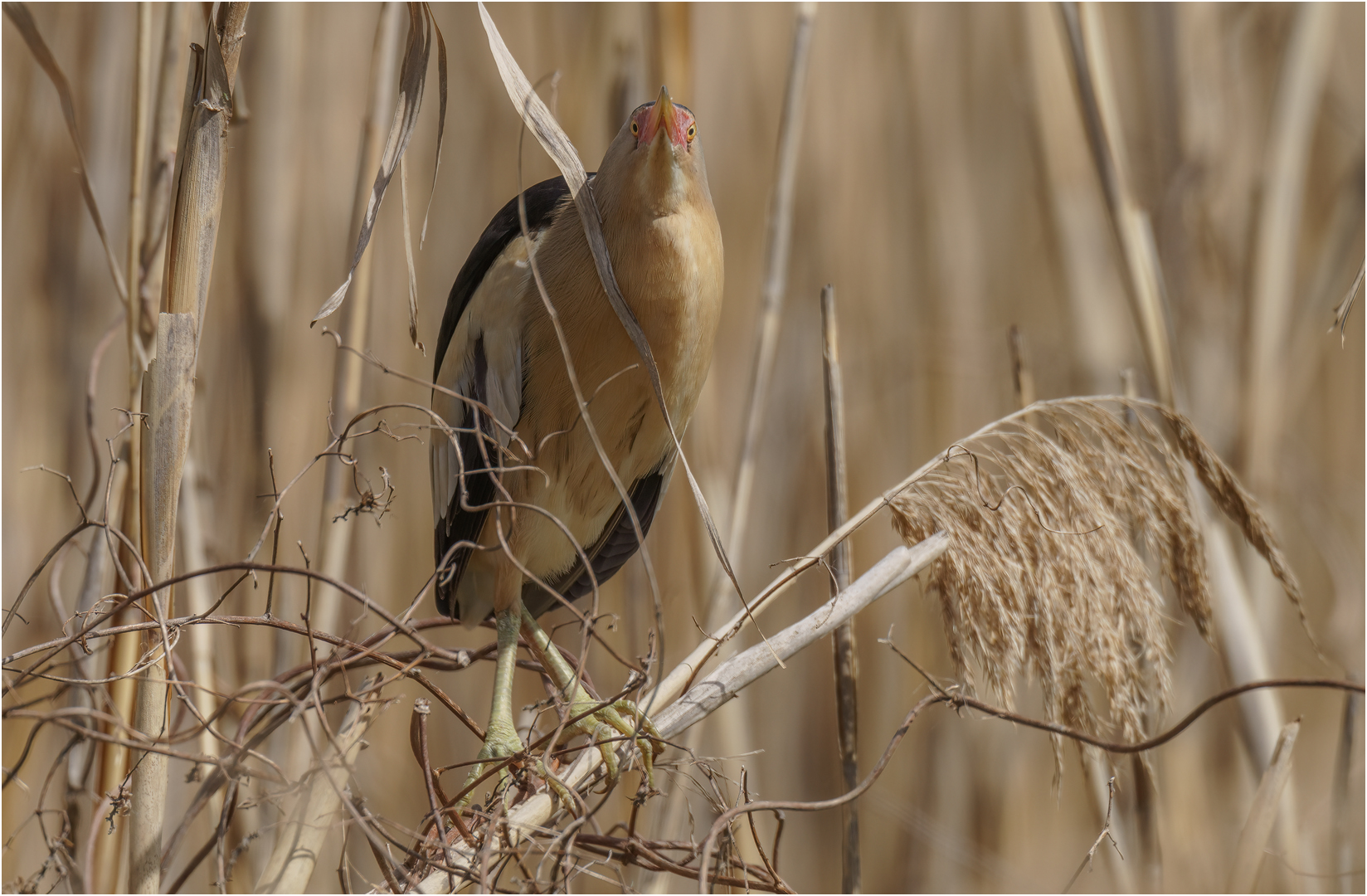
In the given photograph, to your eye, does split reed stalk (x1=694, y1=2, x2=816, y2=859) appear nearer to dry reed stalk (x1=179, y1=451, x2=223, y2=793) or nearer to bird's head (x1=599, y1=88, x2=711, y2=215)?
bird's head (x1=599, y1=88, x2=711, y2=215)

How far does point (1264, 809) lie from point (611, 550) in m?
0.89

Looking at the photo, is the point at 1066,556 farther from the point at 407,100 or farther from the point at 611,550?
the point at 407,100

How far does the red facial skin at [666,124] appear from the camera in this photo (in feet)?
3.40

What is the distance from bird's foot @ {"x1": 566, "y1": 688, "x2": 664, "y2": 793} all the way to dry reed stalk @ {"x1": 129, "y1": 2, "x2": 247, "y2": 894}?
39cm

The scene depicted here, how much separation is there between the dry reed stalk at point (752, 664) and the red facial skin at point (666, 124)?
1.68 ft

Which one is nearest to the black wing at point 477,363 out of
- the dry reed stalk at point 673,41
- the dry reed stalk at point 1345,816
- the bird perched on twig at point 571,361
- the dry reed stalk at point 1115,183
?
the bird perched on twig at point 571,361

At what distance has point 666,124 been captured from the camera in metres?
1.04

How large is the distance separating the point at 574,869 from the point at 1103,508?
69cm

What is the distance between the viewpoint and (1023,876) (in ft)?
5.88

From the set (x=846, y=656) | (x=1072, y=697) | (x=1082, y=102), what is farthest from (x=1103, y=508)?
(x=1082, y=102)

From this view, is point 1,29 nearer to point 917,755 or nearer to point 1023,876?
point 917,755

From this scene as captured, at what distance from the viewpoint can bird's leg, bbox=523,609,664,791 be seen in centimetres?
91

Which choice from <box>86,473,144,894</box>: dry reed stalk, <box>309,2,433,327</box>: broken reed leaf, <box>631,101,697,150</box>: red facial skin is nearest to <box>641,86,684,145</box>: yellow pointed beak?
<box>631,101,697,150</box>: red facial skin

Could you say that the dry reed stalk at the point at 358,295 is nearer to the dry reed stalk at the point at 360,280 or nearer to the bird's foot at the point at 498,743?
the dry reed stalk at the point at 360,280
